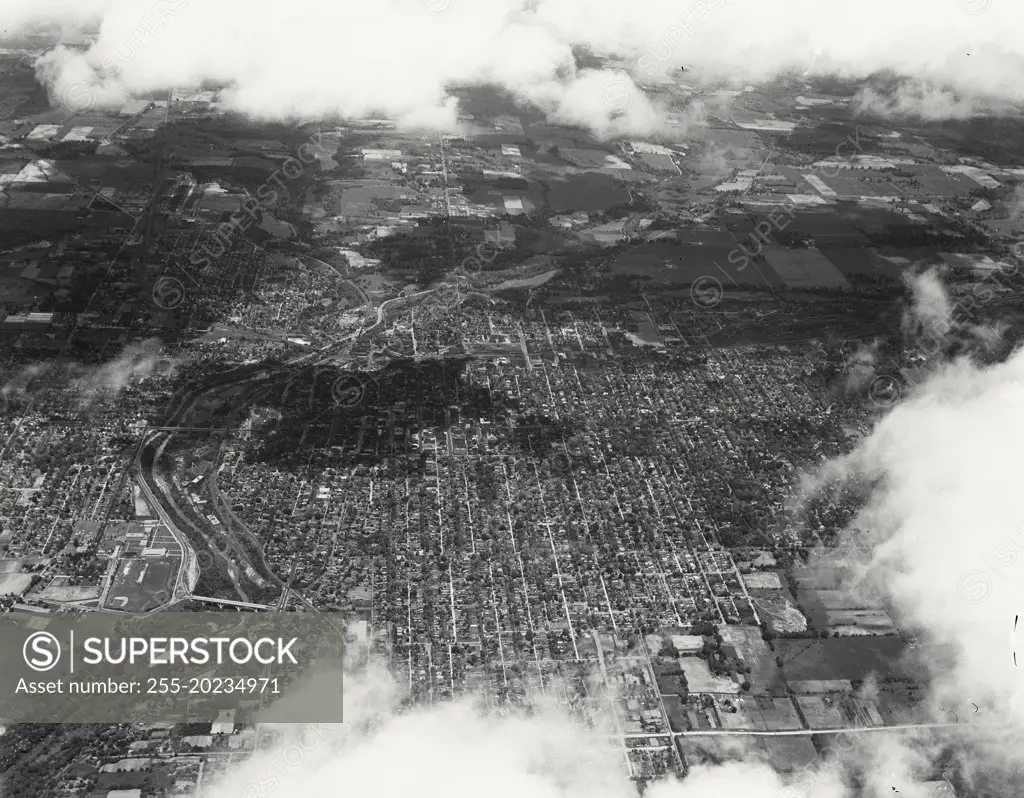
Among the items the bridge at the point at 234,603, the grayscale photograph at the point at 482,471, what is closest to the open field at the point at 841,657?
the grayscale photograph at the point at 482,471

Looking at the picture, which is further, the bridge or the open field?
the bridge

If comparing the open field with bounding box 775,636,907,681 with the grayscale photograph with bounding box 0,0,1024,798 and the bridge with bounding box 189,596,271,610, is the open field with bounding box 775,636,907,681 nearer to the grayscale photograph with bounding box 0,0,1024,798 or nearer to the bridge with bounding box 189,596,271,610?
the grayscale photograph with bounding box 0,0,1024,798

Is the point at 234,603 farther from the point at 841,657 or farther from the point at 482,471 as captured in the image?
the point at 841,657

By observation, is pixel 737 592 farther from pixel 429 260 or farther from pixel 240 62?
pixel 240 62

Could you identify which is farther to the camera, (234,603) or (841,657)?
(841,657)

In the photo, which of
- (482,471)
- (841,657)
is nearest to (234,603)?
(482,471)

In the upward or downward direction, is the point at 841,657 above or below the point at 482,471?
below

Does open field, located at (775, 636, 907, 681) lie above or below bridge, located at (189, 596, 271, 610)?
below

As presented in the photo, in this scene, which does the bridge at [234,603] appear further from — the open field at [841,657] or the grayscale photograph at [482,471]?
the open field at [841,657]

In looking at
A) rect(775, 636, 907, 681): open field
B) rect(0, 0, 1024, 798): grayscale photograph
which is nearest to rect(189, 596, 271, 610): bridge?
rect(0, 0, 1024, 798): grayscale photograph

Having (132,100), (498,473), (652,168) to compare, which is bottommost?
(498,473)

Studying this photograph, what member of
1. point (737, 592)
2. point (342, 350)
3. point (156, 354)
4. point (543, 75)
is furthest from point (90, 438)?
point (543, 75)
